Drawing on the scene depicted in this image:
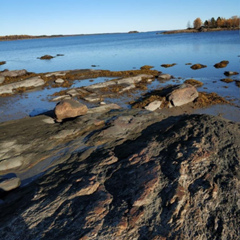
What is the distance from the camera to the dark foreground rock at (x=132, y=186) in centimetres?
541

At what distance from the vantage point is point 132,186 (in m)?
6.59

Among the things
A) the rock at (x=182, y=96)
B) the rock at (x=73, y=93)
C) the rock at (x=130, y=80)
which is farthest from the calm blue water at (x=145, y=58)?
the rock at (x=73, y=93)

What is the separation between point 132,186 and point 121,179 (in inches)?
23.7

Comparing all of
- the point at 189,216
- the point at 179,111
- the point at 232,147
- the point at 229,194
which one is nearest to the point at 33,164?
the point at 189,216

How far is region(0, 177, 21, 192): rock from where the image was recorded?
7.97 m

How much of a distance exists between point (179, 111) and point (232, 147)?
12850 mm

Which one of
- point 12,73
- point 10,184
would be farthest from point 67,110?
point 12,73

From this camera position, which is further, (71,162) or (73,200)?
(71,162)

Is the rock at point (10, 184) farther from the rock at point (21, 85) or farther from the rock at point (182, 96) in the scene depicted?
the rock at point (21, 85)

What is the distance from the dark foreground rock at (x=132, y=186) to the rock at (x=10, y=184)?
0.63 feet

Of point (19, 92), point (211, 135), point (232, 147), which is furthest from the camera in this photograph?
point (19, 92)

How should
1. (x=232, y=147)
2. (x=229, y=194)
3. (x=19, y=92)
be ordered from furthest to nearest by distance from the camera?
(x=19, y=92)
(x=232, y=147)
(x=229, y=194)

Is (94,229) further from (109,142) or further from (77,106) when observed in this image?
(77,106)

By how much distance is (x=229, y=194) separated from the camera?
6133 mm
